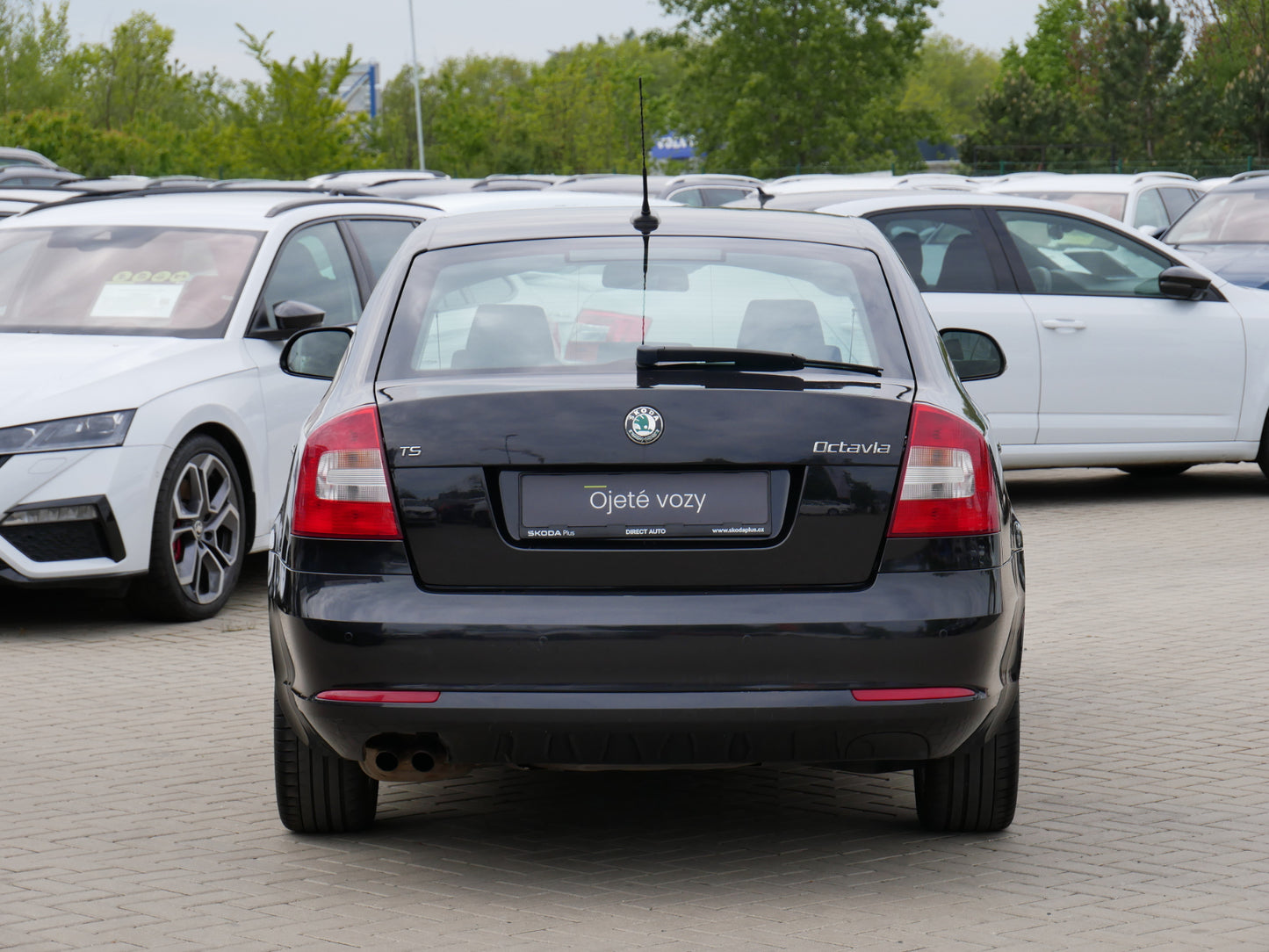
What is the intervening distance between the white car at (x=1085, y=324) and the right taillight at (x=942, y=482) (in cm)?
624

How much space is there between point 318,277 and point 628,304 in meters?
4.37

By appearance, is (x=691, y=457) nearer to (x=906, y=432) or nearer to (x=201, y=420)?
(x=906, y=432)

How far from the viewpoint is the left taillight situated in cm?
393

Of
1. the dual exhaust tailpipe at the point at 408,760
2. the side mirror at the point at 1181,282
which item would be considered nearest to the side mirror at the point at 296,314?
the dual exhaust tailpipe at the point at 408,760

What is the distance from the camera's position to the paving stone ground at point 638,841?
12.7 ft

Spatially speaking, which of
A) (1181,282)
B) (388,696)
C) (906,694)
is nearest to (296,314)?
(388,696)

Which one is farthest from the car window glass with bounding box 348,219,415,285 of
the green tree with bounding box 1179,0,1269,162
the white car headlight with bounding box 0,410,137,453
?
the green tree with bounding box 1179,0,1269,162

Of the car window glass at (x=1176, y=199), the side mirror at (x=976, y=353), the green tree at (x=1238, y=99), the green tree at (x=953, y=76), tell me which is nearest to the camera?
the side mirror at (x=976, y=353)

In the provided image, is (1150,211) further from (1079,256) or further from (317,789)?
(317,789)

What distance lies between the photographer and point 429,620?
3.83 metres

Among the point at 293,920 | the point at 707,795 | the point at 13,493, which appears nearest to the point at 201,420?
the point at 13,493

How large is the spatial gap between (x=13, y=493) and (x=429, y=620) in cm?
360

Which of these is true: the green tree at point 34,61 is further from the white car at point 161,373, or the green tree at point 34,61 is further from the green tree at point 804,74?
the white car at point 161,373

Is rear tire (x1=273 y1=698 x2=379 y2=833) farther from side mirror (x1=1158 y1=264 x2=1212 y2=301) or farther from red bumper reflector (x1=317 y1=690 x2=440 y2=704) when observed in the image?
side mirror (x1=1158 y1=264 x2=1212 y2=301)
